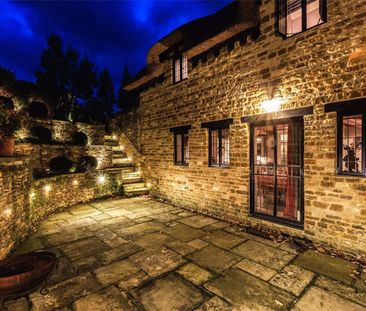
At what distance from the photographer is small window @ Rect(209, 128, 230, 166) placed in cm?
648

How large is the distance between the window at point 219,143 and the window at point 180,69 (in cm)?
221

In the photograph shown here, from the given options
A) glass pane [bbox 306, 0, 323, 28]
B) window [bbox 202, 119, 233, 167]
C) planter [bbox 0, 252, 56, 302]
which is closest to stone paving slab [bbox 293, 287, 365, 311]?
planter [bbox 0, 252, 56, 302]

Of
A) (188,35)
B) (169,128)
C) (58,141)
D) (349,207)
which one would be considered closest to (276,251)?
(349,207)

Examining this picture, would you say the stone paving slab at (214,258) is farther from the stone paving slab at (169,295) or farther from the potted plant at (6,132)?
the potted plant at (6,132)

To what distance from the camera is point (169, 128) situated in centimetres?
825

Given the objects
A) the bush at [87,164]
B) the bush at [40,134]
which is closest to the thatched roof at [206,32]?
the bush at [87,164]

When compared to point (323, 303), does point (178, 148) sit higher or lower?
higher

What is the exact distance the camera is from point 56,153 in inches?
323

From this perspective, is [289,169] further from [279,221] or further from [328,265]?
[328,265]

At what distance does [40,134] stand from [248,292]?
Answer: 8378 mm

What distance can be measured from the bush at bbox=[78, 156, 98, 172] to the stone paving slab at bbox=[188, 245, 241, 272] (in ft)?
20.2

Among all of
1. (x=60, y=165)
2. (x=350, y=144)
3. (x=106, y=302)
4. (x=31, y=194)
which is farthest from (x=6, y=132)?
(x=350, y=144)

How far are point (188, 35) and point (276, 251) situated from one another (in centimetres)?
629

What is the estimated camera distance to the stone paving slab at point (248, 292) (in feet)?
9.15
